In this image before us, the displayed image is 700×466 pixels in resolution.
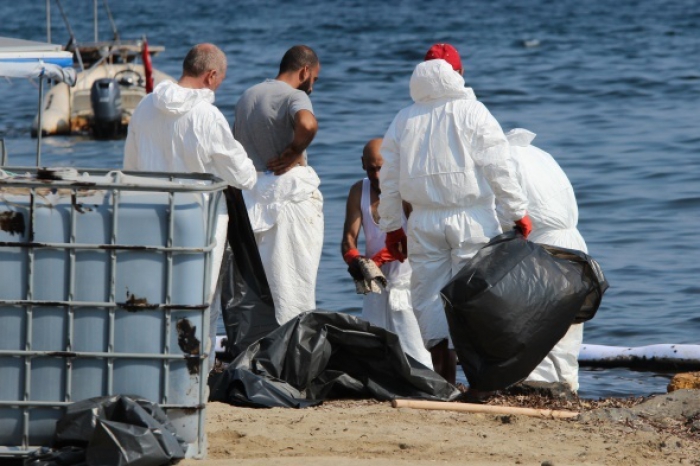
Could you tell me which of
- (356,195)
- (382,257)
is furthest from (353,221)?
(382,257)

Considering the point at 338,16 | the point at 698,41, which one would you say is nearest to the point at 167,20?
the point at 338,16

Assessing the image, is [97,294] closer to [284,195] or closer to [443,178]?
[443,178]

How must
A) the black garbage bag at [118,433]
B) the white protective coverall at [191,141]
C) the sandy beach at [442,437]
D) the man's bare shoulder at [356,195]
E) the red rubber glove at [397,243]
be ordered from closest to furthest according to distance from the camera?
the black garbage bag at [118,433], the sandy beach at [442,437], the white protective coverall at [191,141], the red rubber glove at [397,243], the man's bare shoulder at [356,195]

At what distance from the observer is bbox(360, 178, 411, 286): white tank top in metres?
6.65

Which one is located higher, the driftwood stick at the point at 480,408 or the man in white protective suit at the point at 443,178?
the man in white protective suit at the point at 443,178

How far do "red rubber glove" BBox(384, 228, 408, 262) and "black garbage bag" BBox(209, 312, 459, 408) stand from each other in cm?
59

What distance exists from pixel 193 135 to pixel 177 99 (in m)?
0.18

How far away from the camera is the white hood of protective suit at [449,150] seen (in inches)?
225

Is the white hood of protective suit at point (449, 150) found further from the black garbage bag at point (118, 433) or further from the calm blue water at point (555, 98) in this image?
the calm blue water at point (555, 98)

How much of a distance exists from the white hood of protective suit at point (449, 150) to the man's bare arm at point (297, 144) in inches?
25.3

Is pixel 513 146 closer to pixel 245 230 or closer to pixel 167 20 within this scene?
pixel 245 230

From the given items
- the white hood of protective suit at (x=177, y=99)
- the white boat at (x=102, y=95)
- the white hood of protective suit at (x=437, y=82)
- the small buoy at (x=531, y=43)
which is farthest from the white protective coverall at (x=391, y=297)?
the small buoy at (x=531, y=43)

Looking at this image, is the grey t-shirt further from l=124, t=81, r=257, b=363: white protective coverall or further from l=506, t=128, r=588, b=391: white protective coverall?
l=506, t=128, r=588, b=391: white protective coverall

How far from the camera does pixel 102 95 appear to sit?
865 inches
